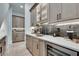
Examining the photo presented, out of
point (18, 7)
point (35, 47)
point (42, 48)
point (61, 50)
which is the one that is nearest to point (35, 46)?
point (35, 47)

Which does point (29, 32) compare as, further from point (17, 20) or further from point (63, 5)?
point (63, 5)

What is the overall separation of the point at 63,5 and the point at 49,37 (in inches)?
23.7

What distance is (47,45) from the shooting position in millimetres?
1925

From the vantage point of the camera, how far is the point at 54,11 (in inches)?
86.1

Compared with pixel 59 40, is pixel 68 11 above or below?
above

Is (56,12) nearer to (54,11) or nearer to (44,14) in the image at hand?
(54,11)

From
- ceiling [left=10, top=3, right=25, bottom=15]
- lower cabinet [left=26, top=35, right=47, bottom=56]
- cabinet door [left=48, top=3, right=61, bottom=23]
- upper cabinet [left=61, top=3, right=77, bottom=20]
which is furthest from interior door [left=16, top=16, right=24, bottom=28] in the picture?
upper cabinet [left=61, top=3, right=77, bottom=20]

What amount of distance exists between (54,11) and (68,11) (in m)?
0.39

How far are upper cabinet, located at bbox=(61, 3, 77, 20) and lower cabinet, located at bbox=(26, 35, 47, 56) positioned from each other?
0.59 meters

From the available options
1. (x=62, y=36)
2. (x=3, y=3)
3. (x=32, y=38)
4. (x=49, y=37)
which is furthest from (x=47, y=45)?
(x=3, y=3)

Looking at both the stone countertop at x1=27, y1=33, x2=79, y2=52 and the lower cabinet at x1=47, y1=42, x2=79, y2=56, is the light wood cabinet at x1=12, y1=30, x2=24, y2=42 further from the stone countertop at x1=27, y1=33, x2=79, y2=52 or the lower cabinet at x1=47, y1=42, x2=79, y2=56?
the lower cabinet at x1=47, y1=42, x2=79, y2=56

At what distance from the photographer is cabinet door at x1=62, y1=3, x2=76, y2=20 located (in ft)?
5.70

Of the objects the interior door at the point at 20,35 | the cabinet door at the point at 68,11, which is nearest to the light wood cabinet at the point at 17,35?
the interior door at the point at 20,35

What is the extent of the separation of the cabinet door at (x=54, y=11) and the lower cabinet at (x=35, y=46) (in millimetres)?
473
